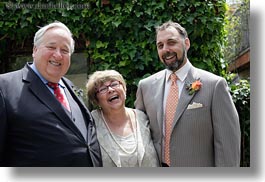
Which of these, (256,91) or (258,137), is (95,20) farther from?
(258,137)

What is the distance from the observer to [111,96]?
4.71 ft

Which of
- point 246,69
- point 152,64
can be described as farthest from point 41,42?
point 246,69

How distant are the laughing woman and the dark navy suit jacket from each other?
12cm

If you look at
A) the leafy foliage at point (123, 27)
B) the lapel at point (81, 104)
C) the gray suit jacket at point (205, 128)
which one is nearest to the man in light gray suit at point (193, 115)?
the gray suit jacket at point (205, 128)

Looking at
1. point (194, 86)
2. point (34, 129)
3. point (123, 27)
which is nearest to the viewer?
A: point (34, 129)

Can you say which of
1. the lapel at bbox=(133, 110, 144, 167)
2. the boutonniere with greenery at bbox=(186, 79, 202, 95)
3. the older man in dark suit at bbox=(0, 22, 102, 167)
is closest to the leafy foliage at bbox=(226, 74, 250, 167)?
the boutonniere with greenery at bbox=(186, 79, 202, 95)

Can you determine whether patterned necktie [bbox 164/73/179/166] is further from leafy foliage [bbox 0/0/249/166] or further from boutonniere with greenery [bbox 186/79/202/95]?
leafy foliage [bbox 0/0/249/166]

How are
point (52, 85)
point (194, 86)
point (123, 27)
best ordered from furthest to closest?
point (123, 27)
point (194, 86)
point (52, 85)

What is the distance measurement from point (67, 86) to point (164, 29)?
471mm

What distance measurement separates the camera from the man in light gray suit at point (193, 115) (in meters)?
1.42

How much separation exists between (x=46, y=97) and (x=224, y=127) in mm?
681

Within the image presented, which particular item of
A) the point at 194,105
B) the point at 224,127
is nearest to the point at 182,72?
the point at 194,105

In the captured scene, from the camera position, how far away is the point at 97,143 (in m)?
1.39

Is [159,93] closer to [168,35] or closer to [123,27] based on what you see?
[168,35]
